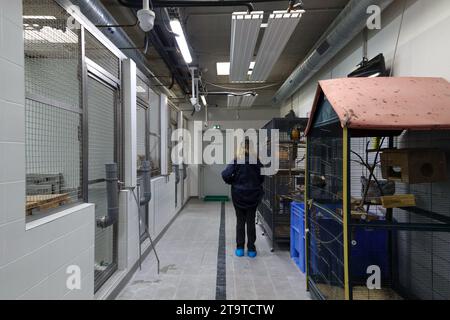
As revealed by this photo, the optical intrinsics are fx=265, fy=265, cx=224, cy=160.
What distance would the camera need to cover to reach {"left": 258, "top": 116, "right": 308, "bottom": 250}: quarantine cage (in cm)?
385

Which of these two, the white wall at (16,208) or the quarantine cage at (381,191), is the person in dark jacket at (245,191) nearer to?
the quarantine cage at (381,191)

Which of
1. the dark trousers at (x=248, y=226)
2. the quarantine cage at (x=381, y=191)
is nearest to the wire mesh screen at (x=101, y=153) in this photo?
the dark trousers at (x=248, y=226)

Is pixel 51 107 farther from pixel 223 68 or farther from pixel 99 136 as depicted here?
pixel 223 68

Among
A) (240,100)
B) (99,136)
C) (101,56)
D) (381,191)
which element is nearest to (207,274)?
(99,136)

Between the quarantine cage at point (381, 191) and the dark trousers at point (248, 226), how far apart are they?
1.15 metres

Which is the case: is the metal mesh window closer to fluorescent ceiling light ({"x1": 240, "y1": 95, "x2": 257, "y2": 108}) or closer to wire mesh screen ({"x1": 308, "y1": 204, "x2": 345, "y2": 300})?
fluorescent ceiling light ({"x1": 240, "y1": 95, "x2": 257, "y2": 108})

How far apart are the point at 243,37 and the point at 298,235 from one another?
Result: 2434 millimetres

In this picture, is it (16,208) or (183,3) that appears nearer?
(16,208)

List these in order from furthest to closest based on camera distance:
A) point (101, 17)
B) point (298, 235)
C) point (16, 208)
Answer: point (298, 235) < point (101, 17) < point (16, 208)

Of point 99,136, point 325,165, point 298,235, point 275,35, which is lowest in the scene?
point 298,235

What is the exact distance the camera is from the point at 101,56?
102 inches

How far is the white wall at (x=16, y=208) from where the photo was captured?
1.27 meters

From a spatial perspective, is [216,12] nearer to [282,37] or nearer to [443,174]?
[282,37]
